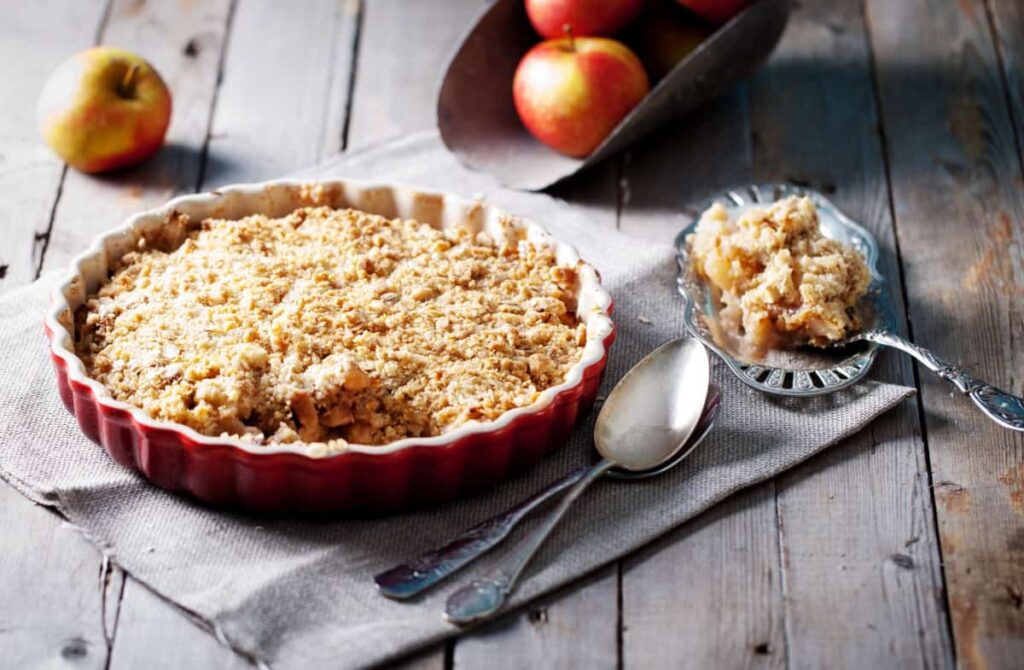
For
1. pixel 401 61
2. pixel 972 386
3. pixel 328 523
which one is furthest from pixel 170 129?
pixel 972 386

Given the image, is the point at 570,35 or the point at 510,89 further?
the point at 510,89

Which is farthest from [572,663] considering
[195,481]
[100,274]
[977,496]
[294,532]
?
[100,274]

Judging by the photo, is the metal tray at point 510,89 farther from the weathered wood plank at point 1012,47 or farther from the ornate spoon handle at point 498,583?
the ornate spoon handle at point 498,583

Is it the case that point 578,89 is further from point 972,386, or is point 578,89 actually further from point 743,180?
point 972,386

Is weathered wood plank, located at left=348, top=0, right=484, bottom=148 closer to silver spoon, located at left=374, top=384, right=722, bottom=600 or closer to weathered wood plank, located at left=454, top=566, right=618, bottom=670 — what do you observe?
silver spoon, located at left=374, top=384, right=722, bottom=600

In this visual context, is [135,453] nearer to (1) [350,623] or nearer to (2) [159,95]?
(1) [350,623]

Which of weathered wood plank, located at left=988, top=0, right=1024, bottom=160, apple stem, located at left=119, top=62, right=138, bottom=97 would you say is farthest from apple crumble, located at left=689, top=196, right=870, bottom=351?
apple stem, located at left=119, top=62, right=138, bottom=97
